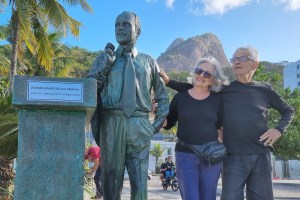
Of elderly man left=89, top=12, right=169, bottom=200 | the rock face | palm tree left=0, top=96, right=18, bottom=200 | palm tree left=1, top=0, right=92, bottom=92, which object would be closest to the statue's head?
elderly man left=89, top=12, right=169, bottom=200

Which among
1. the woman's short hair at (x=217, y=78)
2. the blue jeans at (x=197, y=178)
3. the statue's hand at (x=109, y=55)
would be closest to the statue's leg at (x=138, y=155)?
the blue jeans at (x=197, y=178)

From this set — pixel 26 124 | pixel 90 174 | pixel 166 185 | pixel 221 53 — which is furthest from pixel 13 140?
pixel 221 53

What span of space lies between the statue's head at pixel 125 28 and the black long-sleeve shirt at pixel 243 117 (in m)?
0.70

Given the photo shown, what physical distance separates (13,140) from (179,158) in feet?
17.3

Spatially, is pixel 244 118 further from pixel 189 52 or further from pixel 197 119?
pixel 189 52

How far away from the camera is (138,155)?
3.45m

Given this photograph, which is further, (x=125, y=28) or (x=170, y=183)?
(x=170, y=183)

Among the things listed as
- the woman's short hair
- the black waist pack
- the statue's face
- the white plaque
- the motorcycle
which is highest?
the statue's face

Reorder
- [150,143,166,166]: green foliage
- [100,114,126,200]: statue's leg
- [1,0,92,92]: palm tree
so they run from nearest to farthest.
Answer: [100,114,126,200]: statue's leg < [1,0,92,92]: palm tree < [150,143,166,166]: green foliage

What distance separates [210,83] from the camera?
3885mm

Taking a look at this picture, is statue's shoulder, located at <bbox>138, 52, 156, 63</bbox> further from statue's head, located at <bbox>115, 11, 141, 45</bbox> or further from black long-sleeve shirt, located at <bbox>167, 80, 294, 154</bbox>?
black long-sleeve shirt, located at <bbox>167, 80, 294, 154</bbox>

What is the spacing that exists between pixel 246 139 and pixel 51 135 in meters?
1.72

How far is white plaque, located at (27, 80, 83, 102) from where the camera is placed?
3.12 metres

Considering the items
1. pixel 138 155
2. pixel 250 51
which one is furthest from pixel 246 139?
pixel 138 155
